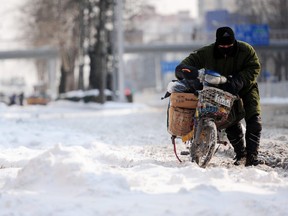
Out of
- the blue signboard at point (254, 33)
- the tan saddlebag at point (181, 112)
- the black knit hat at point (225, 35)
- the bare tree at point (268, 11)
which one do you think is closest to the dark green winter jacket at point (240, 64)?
the black knit hat at point (225, 35)

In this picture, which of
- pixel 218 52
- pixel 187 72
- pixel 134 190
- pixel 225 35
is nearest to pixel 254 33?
pixel 218 52

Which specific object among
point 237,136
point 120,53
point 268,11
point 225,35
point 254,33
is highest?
point 268,11

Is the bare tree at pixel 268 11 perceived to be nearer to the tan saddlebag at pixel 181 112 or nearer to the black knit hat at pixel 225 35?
the black knit hat at pixel 225 35

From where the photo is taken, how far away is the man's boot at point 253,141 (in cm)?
637

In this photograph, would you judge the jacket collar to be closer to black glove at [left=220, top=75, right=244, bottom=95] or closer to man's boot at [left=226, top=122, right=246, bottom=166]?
black glove at [left=220, top=75, right=244, bottom=95]

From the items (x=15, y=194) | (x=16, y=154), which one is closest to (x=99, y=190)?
(x=15, y=194)

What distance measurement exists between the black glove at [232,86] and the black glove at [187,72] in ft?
1.02

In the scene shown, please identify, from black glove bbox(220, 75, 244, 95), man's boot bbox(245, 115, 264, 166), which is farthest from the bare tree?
black glove bbox(220, 75, 244, 95)

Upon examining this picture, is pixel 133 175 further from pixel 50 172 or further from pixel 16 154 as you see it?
pixel 16 154

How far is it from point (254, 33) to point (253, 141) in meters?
50.6

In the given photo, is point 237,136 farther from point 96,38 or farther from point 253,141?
point 96,38

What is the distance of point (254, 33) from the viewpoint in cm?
5566

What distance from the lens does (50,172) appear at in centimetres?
487

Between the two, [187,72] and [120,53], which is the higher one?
[187,72]
